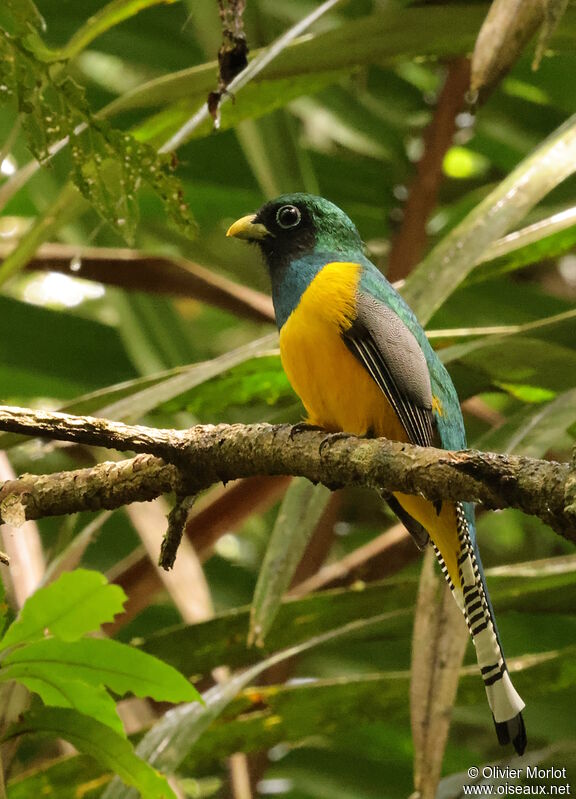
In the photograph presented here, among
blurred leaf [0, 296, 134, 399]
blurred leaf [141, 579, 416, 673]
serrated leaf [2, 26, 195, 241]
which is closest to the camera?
serrated leaf [2, 26, 195, 241]

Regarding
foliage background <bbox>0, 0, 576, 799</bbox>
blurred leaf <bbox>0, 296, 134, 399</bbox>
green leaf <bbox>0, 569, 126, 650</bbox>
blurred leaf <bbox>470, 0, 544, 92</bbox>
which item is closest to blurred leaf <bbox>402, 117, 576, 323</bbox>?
foliage background <bbox>0, 0, 576, 799</bbox>

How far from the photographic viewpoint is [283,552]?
2.16 metres

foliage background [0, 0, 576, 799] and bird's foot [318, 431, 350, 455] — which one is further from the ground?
foliage background [0, 0, 576, 799]

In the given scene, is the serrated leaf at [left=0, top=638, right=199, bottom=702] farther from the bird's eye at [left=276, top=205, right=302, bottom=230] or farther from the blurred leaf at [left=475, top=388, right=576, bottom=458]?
the bird's eye at [left=276, top=205, right=302, bottom=230]

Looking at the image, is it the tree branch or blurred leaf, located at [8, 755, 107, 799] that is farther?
blurred leaf, located at [8, 755, 107, 799]

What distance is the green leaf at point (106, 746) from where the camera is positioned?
1.79 meters

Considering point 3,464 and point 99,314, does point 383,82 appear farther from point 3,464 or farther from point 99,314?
point 3,464

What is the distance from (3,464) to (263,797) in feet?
6.00

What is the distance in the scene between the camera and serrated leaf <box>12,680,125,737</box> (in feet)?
5.66

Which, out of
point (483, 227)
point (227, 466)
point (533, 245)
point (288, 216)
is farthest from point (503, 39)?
point (288, 216)

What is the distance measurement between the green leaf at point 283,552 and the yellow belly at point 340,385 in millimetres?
296

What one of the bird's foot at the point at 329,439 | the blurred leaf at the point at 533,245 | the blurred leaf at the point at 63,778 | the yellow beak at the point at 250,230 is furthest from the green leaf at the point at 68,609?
the yellow beak at the point at 250,230

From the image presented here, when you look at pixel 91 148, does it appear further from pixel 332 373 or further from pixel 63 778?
pixel 63 778

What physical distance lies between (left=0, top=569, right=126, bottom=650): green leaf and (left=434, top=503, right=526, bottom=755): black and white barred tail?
71 centimetres
